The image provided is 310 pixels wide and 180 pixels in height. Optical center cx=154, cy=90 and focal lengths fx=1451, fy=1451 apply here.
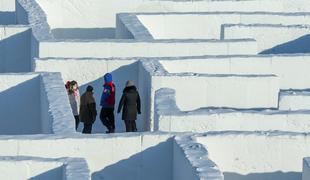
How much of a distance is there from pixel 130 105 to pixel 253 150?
5035 mm

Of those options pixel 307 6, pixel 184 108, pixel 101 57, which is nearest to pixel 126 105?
pixel 184 108

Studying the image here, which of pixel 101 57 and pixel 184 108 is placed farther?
pixel 101 57

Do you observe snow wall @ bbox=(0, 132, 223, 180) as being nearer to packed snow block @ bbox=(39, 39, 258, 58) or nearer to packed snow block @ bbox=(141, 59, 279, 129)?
packed snow block @ bbox=(141, 59, 279, 129)

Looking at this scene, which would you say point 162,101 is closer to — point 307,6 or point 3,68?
point 3,68

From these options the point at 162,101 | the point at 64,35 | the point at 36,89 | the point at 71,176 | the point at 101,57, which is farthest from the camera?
the point at 64,35

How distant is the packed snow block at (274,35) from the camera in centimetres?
3281

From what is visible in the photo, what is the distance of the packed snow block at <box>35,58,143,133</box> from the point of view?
28109 millimetres

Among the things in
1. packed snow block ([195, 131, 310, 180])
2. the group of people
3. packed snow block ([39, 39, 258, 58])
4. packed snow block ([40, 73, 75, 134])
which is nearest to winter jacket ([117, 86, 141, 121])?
the group of people

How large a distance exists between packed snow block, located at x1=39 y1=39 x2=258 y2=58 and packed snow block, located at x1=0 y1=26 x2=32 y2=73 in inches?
84.2

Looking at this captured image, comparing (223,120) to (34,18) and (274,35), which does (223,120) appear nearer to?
(274,35)

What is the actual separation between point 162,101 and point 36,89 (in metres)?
3.18

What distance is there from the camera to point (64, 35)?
35.2m

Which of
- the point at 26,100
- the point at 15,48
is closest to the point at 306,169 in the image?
the point at 26,100

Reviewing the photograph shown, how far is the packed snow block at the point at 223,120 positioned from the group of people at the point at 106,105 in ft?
7.36
